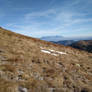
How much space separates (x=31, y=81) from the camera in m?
5.64

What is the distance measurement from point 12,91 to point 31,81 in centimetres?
138


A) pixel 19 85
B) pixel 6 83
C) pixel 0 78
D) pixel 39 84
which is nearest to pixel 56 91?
pixel 39 84

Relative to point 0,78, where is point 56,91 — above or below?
below

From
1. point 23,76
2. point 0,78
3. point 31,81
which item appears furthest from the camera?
point 23,76

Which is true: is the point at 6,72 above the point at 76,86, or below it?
above

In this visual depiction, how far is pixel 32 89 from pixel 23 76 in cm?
131

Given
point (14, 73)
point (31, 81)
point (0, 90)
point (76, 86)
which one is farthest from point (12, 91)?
point (76, 86)

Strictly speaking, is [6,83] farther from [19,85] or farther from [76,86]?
[76,86]

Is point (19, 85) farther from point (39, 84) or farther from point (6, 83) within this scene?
point (39, 84)

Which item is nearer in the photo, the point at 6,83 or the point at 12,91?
the point at 12,91

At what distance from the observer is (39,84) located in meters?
5.54

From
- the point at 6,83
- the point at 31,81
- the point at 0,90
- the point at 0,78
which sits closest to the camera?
the point at 0,90

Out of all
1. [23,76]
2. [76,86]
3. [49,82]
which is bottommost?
[76,86]

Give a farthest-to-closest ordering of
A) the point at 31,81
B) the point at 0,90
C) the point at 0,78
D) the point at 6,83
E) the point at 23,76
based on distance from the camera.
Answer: the point at 23,76, the point at 31,81, the point at 0,78, the point at 6,83, the point at 0,90
